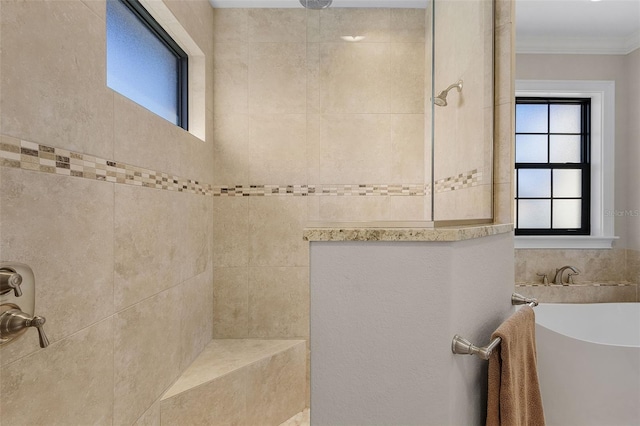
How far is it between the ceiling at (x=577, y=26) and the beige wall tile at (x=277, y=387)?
7.11ft

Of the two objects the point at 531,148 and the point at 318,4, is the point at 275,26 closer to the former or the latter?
the point at 318,4

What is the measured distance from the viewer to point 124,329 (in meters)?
1.36

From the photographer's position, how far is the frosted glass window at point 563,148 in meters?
1.59

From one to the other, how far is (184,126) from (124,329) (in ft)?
4.47

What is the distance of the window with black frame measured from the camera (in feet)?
5.17

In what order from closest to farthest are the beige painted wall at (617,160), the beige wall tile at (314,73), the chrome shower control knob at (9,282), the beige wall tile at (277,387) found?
the chrome shower control knob at (9,282)
the beige wall tile at (314,73)
the beige painted wall at (617,160)
the beige wall tile at (277,387)

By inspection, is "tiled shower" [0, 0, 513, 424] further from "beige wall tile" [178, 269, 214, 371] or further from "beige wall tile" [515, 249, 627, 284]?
"beige wall tile" [515, 249, 627, 284]

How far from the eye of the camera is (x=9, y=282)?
800mm

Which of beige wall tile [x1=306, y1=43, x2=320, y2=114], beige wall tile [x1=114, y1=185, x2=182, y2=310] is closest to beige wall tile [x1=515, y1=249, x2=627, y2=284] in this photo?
beige wall tile [x1=306, y1=43, x2=320, y2=114]

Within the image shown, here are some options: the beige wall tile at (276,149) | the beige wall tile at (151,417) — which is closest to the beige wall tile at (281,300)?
Result: the beige wall tile at (276,149)

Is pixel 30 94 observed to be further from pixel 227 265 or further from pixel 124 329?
pixel 227 265

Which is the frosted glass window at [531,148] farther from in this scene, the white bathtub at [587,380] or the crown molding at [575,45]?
the white bathtub at [587,380]

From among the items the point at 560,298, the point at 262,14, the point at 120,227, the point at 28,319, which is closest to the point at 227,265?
the point at 120,227

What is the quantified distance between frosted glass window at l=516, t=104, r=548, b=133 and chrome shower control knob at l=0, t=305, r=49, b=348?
1886mm
